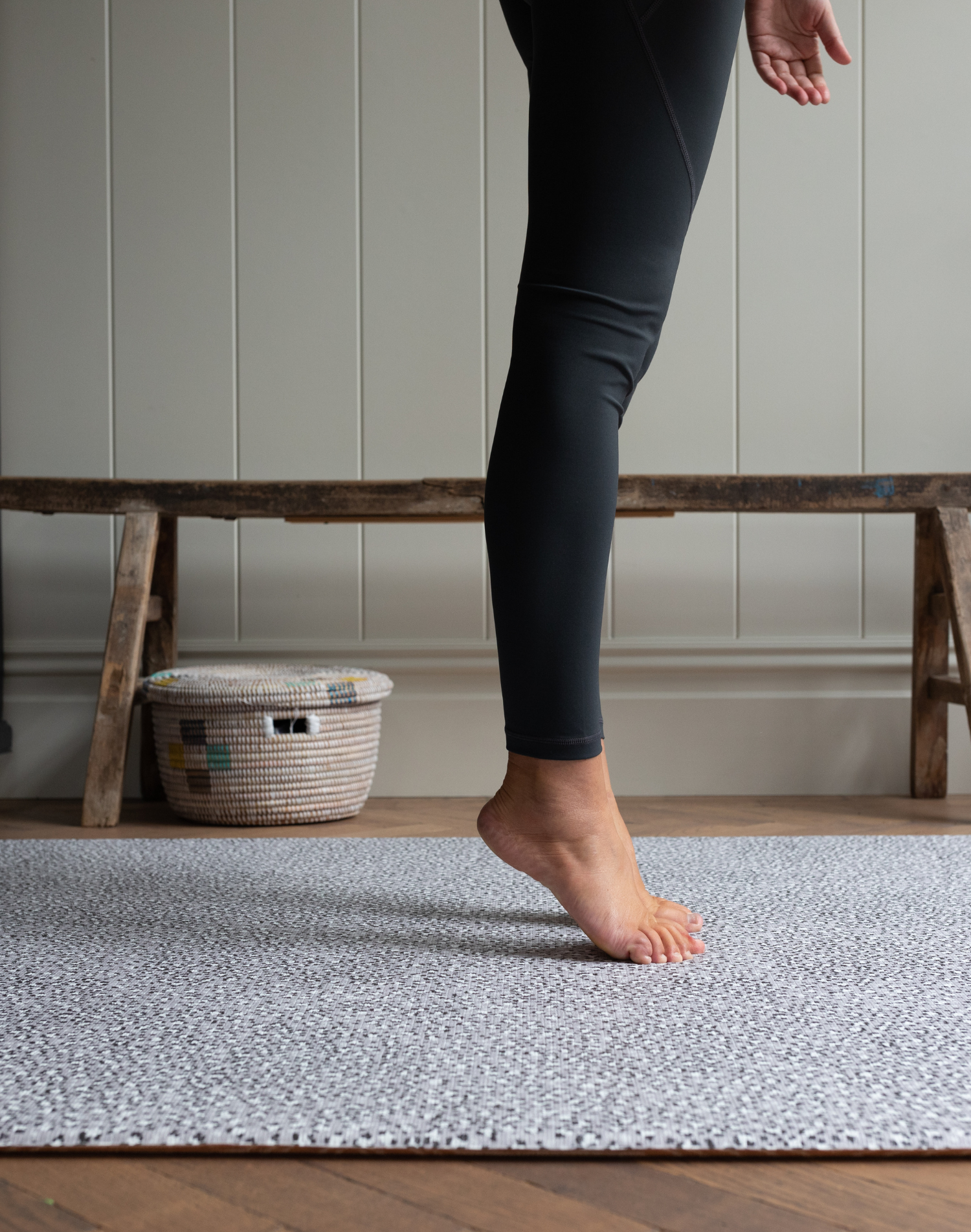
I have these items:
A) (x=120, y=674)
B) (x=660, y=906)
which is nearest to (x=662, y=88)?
(x=660, y=906)

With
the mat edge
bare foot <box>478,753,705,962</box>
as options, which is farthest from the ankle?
the mat edge

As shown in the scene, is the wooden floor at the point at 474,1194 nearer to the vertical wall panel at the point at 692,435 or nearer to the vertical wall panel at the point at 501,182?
the vertical wall panel at the point at 692,435

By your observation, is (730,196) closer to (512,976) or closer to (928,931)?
(928,931)

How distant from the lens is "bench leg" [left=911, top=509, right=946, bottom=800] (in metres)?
1.72

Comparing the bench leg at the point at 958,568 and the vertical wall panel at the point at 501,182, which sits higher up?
the vertical wall panel at the point at 501,182

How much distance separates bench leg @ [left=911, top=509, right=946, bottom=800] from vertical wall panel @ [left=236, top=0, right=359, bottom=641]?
1.00 meters

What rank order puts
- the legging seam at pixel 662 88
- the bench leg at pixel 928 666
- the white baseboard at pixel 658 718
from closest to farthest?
1. the legging seam at pixel 662 88
2. the bench leg at pixel 928 666
3. the white baseboard at pixel 658 718

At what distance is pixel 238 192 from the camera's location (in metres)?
1.93

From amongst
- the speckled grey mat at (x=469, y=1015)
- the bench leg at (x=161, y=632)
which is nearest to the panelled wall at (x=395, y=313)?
the bench leg at (x=161, y=632)

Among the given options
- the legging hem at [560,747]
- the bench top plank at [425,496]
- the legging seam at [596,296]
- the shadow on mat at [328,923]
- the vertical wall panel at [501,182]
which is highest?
the vertical wall panel at [501,182]

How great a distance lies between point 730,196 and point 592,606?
4.70 ft

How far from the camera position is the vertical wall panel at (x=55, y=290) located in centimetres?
191

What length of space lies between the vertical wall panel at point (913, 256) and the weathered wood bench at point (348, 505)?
1.10 ft

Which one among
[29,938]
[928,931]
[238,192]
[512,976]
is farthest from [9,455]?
[928,931]
